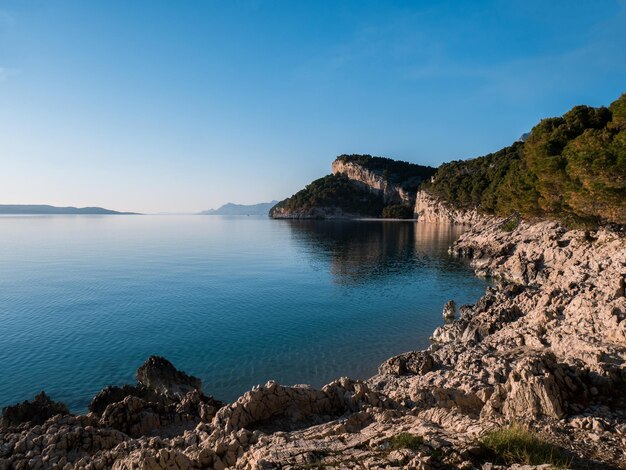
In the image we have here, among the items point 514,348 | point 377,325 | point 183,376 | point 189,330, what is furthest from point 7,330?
point 514,348

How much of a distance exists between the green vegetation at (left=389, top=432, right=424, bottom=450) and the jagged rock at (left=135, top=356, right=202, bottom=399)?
13.8 m

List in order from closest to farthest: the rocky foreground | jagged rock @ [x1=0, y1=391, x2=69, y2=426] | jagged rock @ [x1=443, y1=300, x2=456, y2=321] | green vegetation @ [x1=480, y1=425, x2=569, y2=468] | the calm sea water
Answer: green vegetation @ [x1=480, y1=425, x2=569, y2=468] → the rocky foreground → jagged rock @ [x1=0, y1=391, x2=69, y2=426] → the calm sea water → jagged rock @ [x1=443, y1=300, x2=456, y2=321]

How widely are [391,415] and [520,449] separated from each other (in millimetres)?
4581

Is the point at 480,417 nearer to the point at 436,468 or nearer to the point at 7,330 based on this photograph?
the point at 436,468

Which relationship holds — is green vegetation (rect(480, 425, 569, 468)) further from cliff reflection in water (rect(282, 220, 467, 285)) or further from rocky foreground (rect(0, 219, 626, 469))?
cliff reflection in water (rect(282, 220, 467, 285))

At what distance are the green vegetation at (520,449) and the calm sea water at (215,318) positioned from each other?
47.7ft

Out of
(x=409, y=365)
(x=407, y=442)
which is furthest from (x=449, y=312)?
(x=407, y=442)

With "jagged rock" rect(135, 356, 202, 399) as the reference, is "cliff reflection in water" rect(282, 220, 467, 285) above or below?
above

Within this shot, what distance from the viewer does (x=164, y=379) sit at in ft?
70.1

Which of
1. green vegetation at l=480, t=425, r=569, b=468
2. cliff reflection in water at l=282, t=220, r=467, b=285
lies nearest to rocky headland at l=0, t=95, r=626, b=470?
green vegetation at l=480, t=425, r=569, b=468

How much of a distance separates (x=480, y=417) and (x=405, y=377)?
8.60 m

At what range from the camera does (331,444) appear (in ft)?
35.1

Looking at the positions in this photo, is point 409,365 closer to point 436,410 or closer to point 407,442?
point 436,410

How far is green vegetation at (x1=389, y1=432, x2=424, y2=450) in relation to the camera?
31.5 feet
